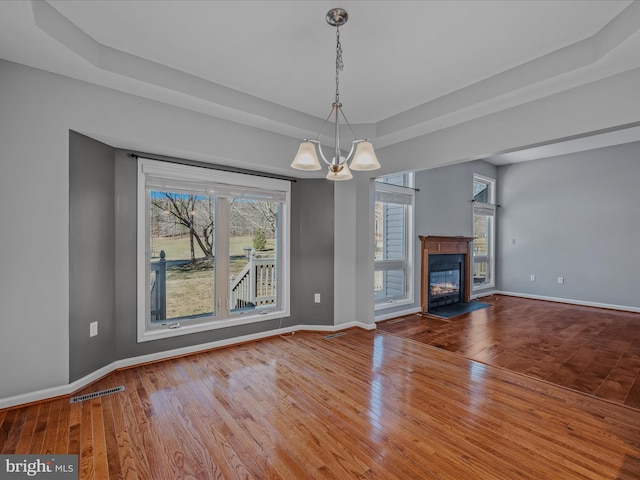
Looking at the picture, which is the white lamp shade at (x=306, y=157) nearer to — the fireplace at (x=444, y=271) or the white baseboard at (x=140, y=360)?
the white baseboard at (x=140, y=360)

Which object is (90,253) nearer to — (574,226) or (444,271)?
(444,271)

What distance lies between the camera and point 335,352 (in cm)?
345

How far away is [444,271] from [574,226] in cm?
309

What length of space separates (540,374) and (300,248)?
120 inches

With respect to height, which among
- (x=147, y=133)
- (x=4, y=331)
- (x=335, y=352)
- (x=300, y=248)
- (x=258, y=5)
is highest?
(x=258, y=5)

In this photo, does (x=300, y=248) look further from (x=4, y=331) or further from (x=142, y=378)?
(x=4, y=331)

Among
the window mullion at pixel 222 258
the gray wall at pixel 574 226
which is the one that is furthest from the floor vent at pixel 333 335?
the gray wall at pixel 574 226

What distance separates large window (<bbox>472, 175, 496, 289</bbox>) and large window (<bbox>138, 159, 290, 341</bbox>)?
513cm

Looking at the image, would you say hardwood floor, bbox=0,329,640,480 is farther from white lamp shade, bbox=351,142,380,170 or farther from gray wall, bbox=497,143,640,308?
gray wall, bbox=497,143,640,308

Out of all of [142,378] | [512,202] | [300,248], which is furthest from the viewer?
[512,202]

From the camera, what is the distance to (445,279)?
19.3 ft

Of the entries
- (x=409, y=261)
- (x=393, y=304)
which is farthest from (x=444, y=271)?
(x=393, y=304)

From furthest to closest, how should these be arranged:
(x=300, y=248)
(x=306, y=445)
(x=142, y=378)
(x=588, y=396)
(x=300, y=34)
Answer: (x=300, y=248) → (x=142, y=378) → (x=588, y=396) → (x=300, y=34) → (x=306, y=445)

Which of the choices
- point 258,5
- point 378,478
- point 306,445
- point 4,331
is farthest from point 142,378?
point 258,5
